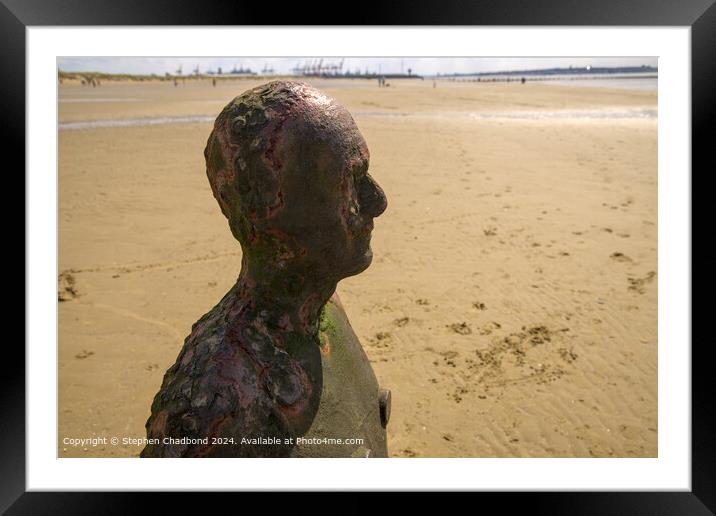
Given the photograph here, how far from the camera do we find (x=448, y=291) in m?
6.56

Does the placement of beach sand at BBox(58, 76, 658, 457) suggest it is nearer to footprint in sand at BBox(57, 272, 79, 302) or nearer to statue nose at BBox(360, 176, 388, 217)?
footprint in sand at BBox(57, 272, 79, 302)

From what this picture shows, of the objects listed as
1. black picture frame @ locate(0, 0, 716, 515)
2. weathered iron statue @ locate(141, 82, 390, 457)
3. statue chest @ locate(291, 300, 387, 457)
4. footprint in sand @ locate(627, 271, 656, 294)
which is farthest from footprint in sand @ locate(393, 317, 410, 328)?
weathered iron statue @ locate(141, 82, 390, 457)

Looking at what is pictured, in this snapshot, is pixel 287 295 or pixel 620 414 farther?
pixel 620 414

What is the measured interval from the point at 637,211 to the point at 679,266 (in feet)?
20.7

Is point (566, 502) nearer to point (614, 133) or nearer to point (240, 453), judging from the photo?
point (240, 453)

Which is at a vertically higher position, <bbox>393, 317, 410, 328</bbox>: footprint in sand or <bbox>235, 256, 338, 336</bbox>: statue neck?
<bbox>235, 256, 338, 336</bbox>: statue neck

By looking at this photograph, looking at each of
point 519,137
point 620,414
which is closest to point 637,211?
point 620,414

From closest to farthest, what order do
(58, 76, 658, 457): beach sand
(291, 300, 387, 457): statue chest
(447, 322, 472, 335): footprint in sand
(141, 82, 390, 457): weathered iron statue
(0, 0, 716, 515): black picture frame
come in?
(141, 82, 390, 457): weathered iron statue < (291, 300, 387, 457): statue chest < (0, 0, 716, 515): black picture frame < (58, 76, 658, 457): beach sand < (447, 322, 472, 335): footprint in sand

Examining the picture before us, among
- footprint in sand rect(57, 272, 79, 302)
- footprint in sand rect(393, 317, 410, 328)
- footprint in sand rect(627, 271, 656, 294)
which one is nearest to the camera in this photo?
footprint in sand rect(393, 317, 410, 328)

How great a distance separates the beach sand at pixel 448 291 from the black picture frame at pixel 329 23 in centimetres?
71

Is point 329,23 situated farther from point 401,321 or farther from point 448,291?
point 448,291

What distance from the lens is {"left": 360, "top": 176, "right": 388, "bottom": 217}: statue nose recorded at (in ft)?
7.95

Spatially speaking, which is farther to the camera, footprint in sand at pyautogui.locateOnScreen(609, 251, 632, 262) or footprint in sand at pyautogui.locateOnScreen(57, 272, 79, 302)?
footprint in sand at pyautogui.locateOnScreen(609, 251, 632, 262)

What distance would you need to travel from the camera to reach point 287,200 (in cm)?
224
